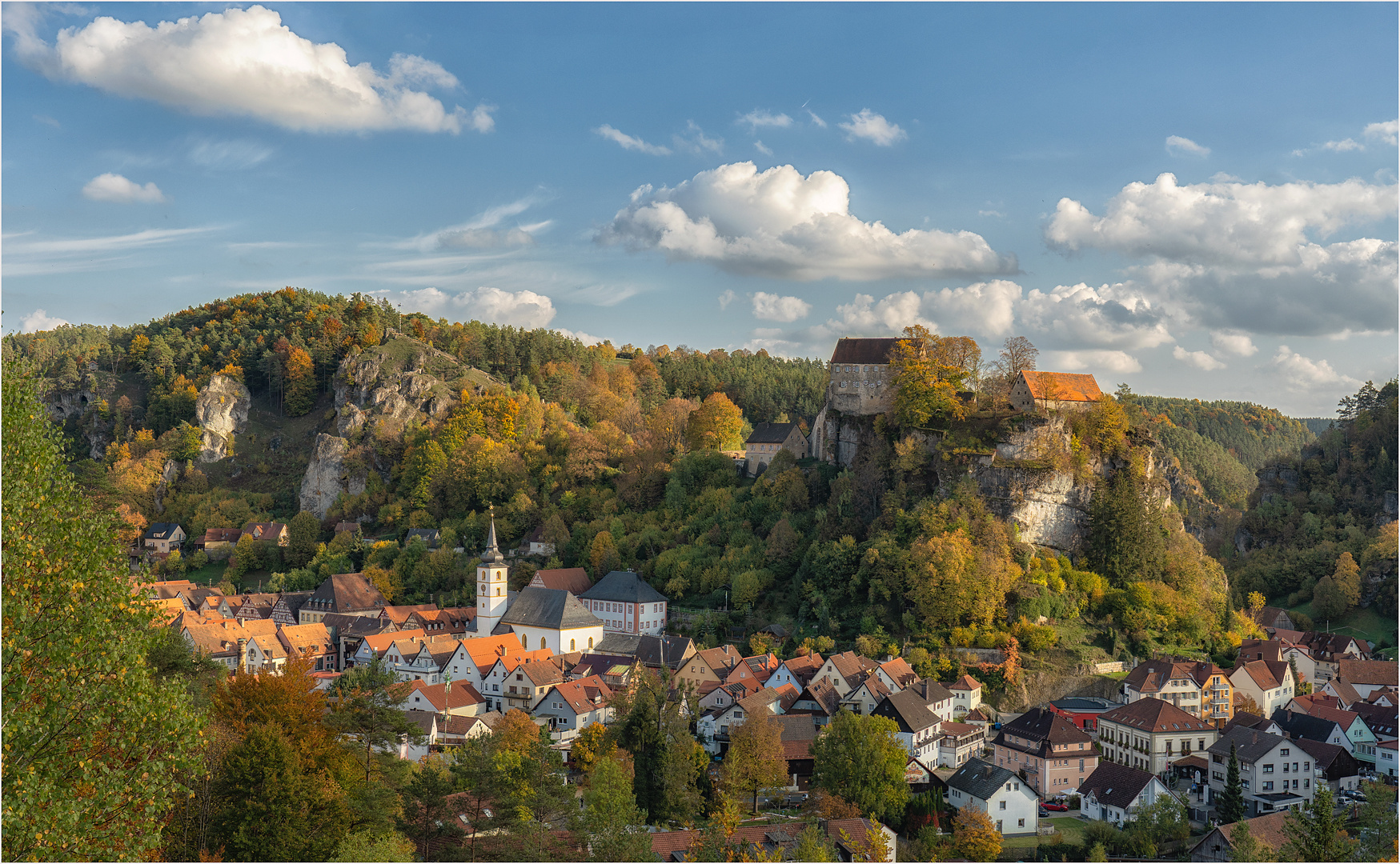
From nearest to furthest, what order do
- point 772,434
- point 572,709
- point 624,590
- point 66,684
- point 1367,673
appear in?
point 66,684
point 572,709
point 1367,673
point 624,590
point 772,434

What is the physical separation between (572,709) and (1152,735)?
76.2ft

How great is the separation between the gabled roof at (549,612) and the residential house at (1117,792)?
26.9 meters

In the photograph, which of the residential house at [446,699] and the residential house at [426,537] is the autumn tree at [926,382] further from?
the residential house at [426,537]

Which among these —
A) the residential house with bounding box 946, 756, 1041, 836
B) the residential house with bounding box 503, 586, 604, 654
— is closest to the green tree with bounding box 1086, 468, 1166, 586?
the residential house with bounding box 946, 756, 1041, 836

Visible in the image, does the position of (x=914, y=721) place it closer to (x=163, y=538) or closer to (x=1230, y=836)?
(x=1230, y=836)

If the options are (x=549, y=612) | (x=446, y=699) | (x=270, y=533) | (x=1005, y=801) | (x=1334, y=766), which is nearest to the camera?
(x=1005, y=801)

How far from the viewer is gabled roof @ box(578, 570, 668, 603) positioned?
2258 inches

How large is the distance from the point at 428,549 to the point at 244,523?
22048mm

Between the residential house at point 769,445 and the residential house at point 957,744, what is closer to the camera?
the residential house at point 957,744

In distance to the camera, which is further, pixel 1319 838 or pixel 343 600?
pixel 343 600

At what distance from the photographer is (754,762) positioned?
35750 mm

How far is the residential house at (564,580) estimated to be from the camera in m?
60.2

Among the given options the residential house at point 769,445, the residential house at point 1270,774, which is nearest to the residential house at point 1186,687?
the residential house at point 1270,774

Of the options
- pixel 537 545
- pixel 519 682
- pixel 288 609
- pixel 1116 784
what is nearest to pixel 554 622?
pixel 519 682
